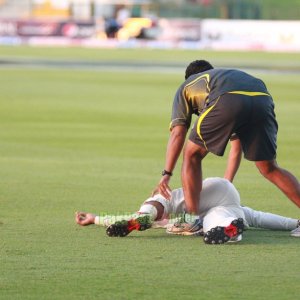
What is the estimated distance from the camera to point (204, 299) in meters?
7.32

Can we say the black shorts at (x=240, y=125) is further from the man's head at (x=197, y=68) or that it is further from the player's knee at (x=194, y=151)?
the man's head at (x=197, y=68)

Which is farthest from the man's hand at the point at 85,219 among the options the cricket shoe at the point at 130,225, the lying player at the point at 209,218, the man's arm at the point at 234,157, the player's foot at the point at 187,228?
the man's arm at the point at 234,157

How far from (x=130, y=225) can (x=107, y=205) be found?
2.38 m

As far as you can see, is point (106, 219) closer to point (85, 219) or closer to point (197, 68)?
point (85, 219)

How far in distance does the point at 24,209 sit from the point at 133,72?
84.8 feet

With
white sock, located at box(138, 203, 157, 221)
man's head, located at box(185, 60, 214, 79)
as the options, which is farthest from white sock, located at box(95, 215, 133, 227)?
man's head, located at box(185, 60, 214, 79)

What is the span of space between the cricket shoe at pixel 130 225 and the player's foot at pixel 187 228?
342 millimetres

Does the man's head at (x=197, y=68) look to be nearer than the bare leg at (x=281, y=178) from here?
No

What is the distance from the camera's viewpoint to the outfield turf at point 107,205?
7.77 metres

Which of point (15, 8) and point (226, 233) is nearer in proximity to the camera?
point (226, 233)

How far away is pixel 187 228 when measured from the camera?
9.76 m

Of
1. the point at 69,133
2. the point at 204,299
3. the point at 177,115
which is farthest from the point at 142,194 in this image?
the point at 69,133

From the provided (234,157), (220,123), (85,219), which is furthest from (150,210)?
(234,157)

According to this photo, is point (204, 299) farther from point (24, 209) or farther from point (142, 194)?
point (142, 194)
